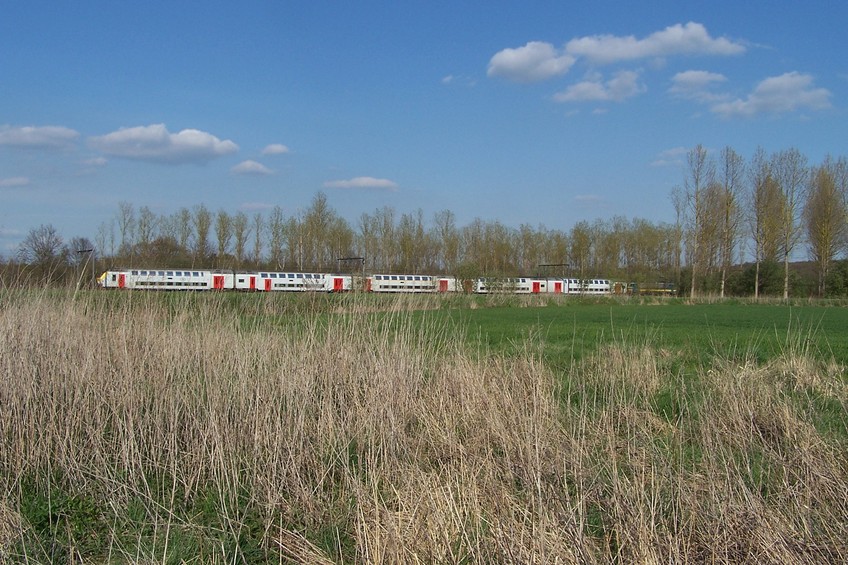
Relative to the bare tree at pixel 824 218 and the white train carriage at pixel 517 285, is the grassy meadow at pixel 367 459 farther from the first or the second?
the bare tree at pixel 824 218

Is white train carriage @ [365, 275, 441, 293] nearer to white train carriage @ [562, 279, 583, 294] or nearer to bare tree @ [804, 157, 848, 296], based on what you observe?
white train carriage @ [562, 279, 583, 294]

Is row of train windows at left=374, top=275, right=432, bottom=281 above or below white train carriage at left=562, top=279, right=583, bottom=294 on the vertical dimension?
above

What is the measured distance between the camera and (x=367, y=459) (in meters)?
4.04

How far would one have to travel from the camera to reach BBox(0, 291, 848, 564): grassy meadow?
2.95 metres

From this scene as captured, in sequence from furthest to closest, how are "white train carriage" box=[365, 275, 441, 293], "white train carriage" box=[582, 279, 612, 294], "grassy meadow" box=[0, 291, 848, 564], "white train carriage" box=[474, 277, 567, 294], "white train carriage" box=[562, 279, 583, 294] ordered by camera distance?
1. "white train carriage" box=[582, 279, 612, 294]
2. "white train carriage" box=[562, 279, 583, 294]
3. "white train carriage" box=[365, 275, 441, 293]
4. "white train carriage" box=[474, 277, 567, 294]
5. "grassy meadow" box=[0, 291, 848, 564]

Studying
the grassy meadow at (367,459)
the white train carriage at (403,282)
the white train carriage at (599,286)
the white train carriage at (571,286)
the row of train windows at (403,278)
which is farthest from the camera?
the white train carriage at (599,286)

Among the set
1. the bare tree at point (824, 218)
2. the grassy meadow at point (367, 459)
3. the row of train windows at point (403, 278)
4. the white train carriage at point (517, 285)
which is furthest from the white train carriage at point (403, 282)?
the grassy meadow at point (367, 459)

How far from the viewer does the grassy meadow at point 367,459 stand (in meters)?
2.95

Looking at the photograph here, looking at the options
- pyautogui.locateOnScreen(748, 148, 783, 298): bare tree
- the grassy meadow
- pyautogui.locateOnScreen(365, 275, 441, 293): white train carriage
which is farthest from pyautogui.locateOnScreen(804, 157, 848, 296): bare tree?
the grassy meadow

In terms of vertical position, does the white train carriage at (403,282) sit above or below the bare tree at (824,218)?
below

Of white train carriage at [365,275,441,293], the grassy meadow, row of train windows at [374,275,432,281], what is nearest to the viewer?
the grassy meadow

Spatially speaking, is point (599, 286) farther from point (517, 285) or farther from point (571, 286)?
point (517, 285)

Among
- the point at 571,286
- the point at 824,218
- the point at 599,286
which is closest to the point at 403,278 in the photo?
the point at 571,286

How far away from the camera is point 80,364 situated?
228 inches
